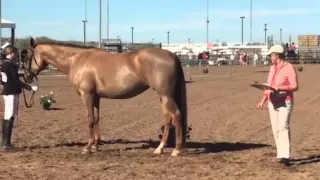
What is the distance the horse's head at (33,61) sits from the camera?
11.4m

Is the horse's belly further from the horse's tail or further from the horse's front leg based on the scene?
the horse's tail

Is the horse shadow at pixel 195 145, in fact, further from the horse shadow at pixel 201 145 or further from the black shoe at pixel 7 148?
the black shoe at pixel 7 148

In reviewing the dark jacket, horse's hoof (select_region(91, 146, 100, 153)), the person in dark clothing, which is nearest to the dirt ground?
horse's hoof (select_region(91, 146, 100, 153))

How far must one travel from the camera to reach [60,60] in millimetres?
11172

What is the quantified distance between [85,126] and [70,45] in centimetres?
369

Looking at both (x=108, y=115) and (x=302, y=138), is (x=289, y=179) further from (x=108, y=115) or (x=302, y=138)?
(x=108, y=115)

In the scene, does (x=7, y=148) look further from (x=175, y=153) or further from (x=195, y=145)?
(x=195, y=145)

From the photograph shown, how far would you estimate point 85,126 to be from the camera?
47.8 feet

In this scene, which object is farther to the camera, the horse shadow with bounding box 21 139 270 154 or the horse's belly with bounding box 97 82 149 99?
the horse shadow with bounding box 21 139 270 154

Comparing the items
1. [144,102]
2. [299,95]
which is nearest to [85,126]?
[144,102]

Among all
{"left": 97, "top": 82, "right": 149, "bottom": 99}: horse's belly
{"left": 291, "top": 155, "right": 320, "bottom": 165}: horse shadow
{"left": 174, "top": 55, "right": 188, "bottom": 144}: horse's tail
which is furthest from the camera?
{"left": 97, "top": 82, "right": 149, "bottom": 99}: horse's belly

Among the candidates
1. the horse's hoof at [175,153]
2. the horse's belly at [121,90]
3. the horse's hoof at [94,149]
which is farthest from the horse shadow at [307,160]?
the horse's hoof at [94,149]

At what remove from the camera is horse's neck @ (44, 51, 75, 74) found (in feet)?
36.5

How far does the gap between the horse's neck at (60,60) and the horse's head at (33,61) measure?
144 mm
